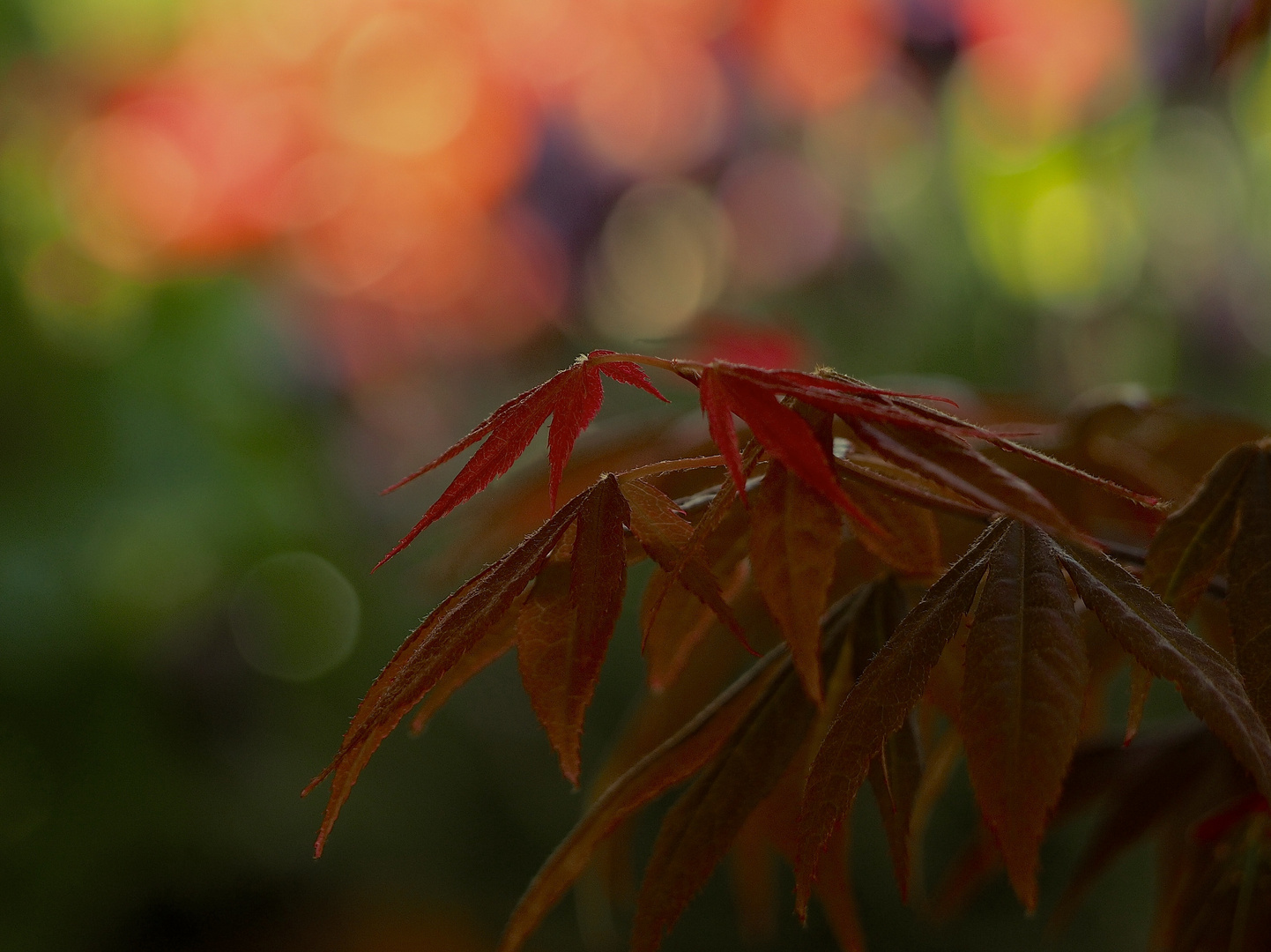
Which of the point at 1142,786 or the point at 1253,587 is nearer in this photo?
the point at 1253,587

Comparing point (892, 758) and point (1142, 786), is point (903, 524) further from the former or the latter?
point (1142, 786)

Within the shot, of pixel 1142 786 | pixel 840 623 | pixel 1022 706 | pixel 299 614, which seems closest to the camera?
pixel 1022 706

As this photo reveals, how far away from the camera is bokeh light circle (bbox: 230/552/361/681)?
1.58m

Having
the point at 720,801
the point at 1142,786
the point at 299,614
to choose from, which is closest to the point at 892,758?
the point at 720,801

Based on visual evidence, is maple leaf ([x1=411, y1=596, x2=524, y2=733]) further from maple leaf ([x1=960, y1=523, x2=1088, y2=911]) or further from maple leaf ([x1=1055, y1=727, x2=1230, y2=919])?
maple leaf ([x1=1055, y1=727, x2=1230, y2=919])

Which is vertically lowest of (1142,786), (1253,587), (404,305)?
(1142,786)

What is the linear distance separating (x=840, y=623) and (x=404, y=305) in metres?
1.45

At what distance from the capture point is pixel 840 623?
12.5 inches

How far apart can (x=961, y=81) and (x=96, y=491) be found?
53.9 inches

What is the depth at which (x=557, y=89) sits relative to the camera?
1.72 meters

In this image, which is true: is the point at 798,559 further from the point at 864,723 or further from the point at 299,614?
the point at 299,614

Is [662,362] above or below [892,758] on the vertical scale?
above

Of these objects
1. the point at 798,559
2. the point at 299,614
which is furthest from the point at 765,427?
the point at 299,614

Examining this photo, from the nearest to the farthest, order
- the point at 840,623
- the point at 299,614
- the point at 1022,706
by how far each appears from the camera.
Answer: the point at 1022,706, the point at 840,623, the point at 299,614
